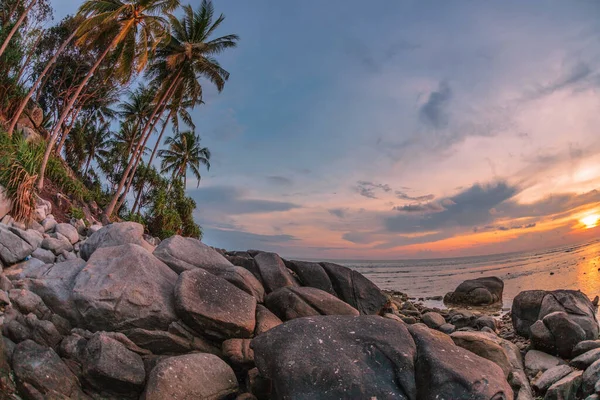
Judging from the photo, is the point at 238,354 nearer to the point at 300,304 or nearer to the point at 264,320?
the point at 264,320

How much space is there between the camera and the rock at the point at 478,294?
874 inches

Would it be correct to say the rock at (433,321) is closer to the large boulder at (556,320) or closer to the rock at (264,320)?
the large boulder at (556,320)

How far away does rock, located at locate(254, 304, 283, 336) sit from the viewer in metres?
8.87

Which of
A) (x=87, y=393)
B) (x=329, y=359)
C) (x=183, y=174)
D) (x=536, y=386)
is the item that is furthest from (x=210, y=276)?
(x=183, y=174)

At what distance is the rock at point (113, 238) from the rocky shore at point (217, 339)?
4 centimetres

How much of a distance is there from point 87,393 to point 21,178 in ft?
30.1

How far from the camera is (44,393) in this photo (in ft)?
20.4

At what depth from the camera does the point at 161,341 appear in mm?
7941

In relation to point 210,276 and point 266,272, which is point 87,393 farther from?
point 266,272

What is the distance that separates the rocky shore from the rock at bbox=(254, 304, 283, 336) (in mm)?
28

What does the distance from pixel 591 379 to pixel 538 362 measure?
10.9 ft

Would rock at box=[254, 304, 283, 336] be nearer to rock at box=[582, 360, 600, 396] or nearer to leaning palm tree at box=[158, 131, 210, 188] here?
rock at box=[582, 360, 600, 396]

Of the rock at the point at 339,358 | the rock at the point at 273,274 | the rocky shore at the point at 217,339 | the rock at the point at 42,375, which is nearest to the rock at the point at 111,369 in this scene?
the rocky shore at the point at 217,339

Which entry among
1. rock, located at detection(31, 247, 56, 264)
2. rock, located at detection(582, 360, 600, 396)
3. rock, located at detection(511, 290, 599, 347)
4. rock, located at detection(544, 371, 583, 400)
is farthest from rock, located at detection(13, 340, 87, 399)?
rock, located at detection(511, 290, 599, 347)
